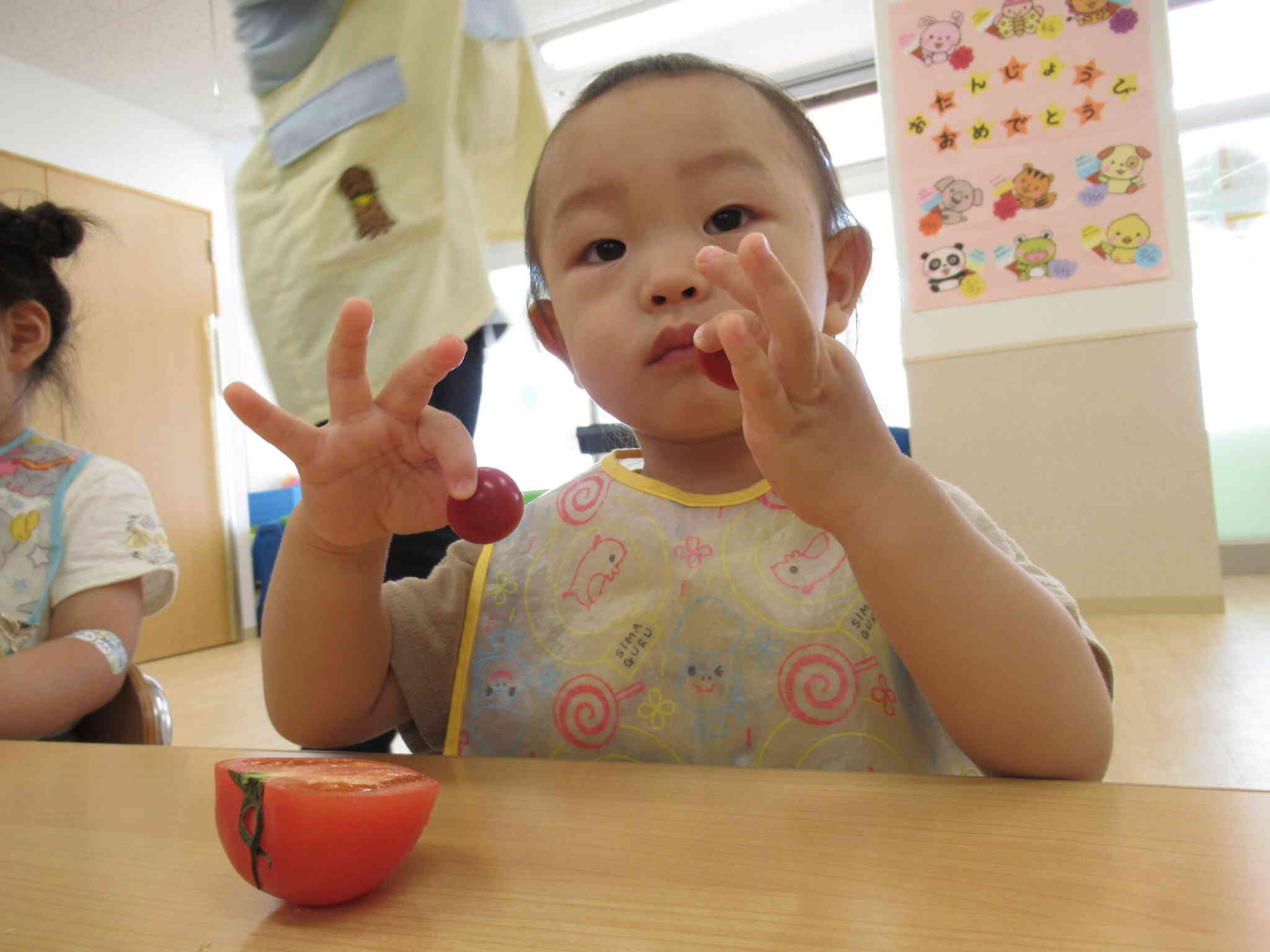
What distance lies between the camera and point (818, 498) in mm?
452

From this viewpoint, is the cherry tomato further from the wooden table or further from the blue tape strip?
the blue tape strip

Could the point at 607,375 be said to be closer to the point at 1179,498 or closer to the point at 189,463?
the point at 1179,498

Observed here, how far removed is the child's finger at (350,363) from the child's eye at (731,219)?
0.29 meters

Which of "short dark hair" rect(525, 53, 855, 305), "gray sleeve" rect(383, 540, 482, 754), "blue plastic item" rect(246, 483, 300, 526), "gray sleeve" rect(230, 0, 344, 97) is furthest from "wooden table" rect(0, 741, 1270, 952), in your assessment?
"blue plastic item" rect(246, 483, 300, 526)

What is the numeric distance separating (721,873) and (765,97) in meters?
0.63

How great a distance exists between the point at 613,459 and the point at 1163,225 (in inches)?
108

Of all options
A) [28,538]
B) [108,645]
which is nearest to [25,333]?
[28,538]

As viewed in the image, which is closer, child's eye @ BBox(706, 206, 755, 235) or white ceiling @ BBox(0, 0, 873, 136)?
child's eye @ BBox(706, 206, 755, 235)

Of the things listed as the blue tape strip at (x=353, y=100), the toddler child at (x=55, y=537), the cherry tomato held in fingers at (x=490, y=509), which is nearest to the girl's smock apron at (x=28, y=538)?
the toddler child at (x=55, y=537)

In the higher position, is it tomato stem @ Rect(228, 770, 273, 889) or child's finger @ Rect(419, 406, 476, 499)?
child's finger @ Rect(419, 406, 476, 499)

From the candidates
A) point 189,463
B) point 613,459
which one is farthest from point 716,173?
point 189,463

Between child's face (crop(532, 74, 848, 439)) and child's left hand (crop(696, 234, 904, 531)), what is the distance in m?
0.21

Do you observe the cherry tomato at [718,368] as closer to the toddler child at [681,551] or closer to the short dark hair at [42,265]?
the toddler child at [681,551]

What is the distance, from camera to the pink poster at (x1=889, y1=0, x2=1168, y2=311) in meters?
2.88
